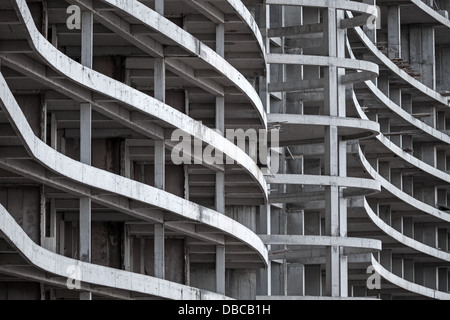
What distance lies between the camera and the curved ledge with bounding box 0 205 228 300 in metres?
36.0

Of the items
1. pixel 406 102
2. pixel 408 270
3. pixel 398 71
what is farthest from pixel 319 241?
pixel 406 102

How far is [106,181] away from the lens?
143 ft

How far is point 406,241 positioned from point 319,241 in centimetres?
2718

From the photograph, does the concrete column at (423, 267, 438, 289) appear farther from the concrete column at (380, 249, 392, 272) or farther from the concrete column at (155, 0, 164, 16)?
the concrete column at (155, 0, 164, 16)

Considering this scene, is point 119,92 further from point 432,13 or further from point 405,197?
point 432,13

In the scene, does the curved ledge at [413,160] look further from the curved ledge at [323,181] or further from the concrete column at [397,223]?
the curved ledge at [323,181]

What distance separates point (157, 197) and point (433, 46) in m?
57.1

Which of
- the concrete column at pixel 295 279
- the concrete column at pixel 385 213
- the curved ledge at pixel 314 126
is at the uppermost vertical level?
the curved ledge at pixel 314 126

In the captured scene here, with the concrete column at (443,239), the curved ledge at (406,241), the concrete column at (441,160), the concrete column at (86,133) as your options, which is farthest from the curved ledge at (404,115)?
the concrete column at (86,133)

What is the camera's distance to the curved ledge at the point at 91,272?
36000mm

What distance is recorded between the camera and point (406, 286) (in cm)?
9031

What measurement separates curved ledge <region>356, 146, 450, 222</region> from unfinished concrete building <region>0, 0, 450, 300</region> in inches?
13.0
